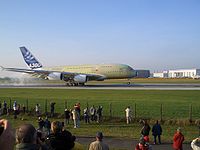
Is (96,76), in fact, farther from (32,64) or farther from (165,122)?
(165,122)

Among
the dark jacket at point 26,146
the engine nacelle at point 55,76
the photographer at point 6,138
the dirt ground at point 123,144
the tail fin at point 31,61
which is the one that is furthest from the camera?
the tail fin at point 31,61

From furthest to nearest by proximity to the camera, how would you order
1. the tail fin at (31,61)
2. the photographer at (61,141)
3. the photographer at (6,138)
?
the tail fin at (31,61), the photographer at (61,141), the photographer at (6,138)

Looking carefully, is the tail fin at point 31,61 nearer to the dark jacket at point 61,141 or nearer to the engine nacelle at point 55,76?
the engine nacelle at point 55,76

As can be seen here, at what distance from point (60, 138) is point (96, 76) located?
69.0 m

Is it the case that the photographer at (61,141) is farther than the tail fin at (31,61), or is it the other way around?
the tail fin at (31,61)

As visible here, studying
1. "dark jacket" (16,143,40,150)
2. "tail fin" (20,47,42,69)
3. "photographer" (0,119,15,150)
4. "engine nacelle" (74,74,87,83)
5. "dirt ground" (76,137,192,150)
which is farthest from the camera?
"tail fin" (20,47,42,69)

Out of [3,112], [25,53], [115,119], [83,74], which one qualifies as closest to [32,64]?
[25,53]

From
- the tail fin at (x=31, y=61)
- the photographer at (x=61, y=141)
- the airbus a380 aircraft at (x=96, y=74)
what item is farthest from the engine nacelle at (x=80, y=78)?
the photographer at (x=61, y=141)

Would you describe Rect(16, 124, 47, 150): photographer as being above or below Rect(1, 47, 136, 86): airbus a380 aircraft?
below

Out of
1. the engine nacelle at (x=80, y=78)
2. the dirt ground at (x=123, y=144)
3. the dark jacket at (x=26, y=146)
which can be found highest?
the engine nacelle at (x=80, y=78)

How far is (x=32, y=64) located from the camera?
313 ft

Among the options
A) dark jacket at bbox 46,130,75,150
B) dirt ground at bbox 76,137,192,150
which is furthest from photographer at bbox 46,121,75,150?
dirt ground at bbox 76,137,192,150

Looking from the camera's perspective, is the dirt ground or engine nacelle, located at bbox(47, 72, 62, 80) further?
engine nacelle, located at bbox(47, 72, 62, 80)

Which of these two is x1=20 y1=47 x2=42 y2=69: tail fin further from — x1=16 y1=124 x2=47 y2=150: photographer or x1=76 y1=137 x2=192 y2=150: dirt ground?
x1=16 y1=124 x2=47 y2=150: photographer
